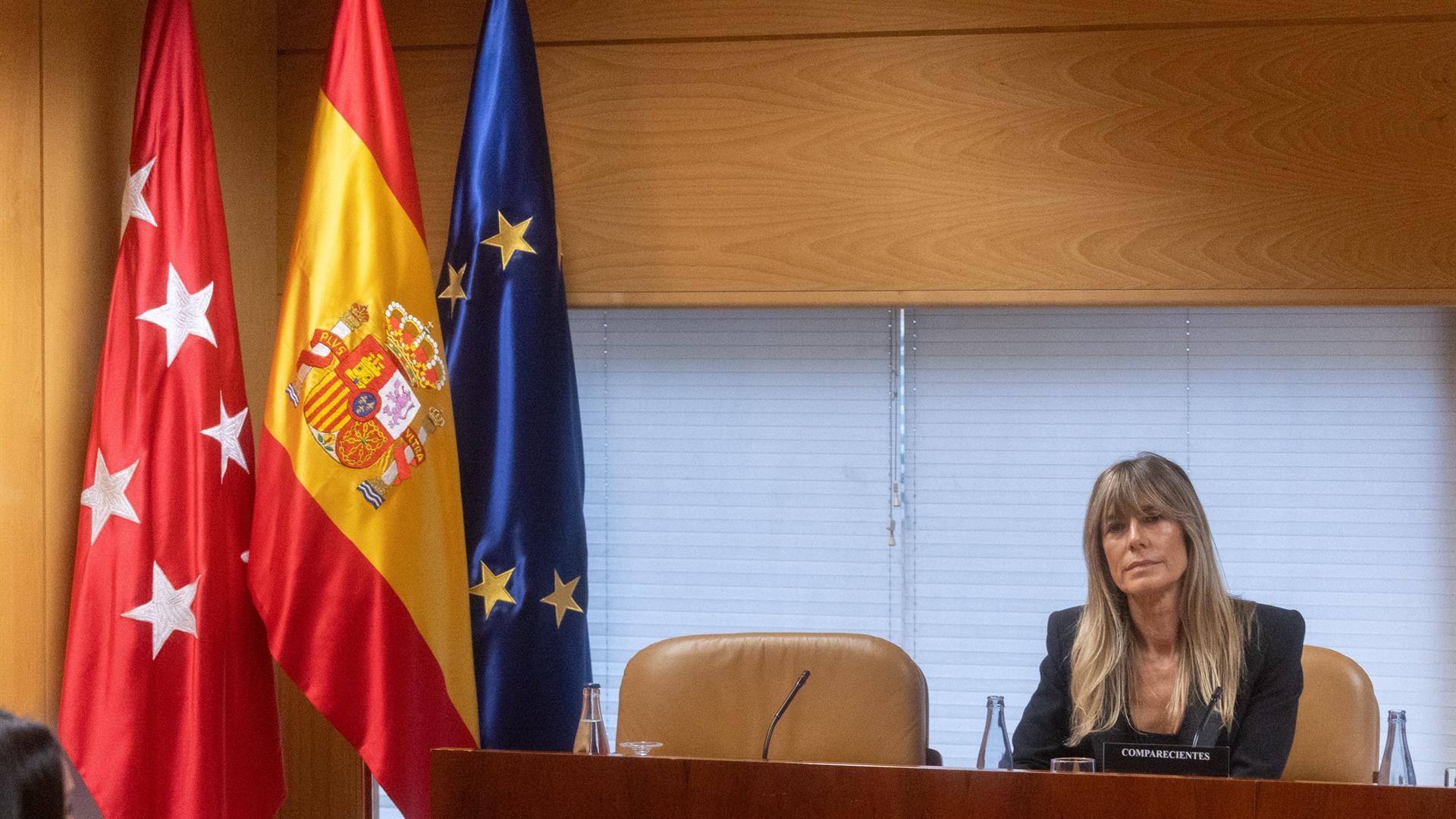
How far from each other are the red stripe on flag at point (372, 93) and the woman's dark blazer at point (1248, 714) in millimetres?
1540

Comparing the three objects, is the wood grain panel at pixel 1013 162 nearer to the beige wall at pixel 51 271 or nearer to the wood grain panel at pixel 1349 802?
the beige wall at pixel 51 271

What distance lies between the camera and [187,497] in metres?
2.45

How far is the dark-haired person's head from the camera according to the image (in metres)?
1.08

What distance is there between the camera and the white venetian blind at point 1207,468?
9.82 ft

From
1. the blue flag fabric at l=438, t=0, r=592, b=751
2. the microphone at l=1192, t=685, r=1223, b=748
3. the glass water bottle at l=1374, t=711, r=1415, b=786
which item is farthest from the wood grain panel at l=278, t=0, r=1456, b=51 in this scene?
the glass water bottle at l=1374, t=711, r=1415, b=786

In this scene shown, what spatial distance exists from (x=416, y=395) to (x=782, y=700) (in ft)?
3.05

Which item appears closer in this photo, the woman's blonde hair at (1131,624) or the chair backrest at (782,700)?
the woman's blonde hair at (1131,624)

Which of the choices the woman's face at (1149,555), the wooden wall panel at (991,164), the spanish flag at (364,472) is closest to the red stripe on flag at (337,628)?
the spanish flag at (364,472)

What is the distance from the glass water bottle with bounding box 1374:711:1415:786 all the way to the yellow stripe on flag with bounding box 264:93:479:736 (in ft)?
5.45

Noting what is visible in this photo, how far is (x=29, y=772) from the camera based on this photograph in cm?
110

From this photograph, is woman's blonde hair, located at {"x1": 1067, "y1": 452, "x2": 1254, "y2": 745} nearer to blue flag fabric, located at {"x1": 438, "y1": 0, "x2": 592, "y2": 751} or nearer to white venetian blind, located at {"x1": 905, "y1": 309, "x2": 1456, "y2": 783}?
white venetian blind, located at {"x1": 905, "y1": 309, "x2": 1456, "y2": 783}

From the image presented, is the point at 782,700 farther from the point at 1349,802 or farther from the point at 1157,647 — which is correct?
the point at 1349,802

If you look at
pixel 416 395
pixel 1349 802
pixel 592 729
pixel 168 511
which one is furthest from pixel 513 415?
pixel 1349 802

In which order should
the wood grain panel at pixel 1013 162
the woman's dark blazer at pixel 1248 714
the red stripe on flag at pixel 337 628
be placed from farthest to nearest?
the wood grain panel at pixel 1013 162, the red stripe on flag at pixel 337 628, the woman's dark blazer at pixel 1248 714
